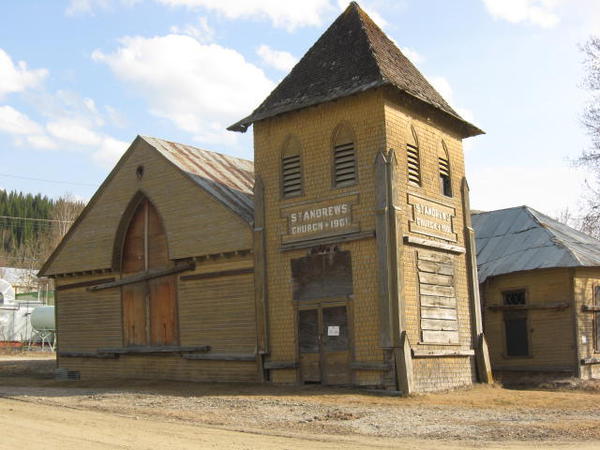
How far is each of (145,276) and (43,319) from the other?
29392 mm

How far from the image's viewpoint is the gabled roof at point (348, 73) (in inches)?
815

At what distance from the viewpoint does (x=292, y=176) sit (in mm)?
21812

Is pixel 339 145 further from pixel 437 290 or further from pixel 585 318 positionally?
pixel 585 318

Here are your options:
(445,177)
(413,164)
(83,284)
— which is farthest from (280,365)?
(83,284)

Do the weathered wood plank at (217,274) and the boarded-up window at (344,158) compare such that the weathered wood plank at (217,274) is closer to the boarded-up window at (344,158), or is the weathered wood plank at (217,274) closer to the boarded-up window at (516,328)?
the boarded-up window at (344,158)

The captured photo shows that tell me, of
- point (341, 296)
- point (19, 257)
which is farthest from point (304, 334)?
point (19, 257)

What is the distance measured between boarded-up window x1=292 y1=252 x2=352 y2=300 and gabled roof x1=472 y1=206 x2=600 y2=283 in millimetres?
7864

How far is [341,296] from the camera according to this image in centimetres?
2027

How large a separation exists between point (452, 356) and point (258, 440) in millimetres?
10153

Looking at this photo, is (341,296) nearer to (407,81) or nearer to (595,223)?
(407,81)

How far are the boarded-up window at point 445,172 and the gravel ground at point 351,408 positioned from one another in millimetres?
5753

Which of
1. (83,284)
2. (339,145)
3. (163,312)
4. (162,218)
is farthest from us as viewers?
(83,284)

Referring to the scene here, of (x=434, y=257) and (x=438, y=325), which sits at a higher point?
(x=434, y=257)

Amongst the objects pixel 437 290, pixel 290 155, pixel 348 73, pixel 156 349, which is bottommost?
pixel 156 349
